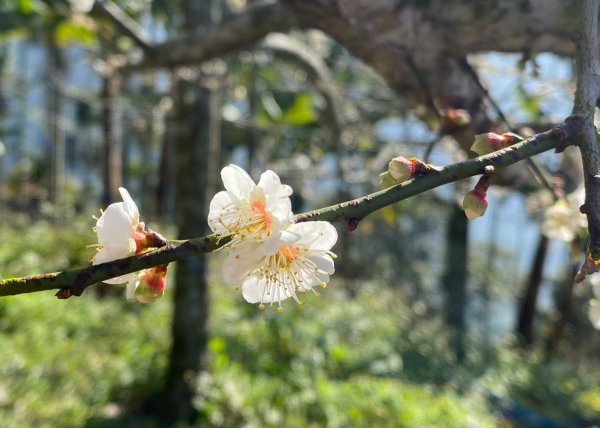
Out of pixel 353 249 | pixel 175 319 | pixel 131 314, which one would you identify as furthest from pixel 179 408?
pixel 353 249

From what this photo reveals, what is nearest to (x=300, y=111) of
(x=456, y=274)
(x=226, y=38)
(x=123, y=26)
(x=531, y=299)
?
(x=123, y=26)

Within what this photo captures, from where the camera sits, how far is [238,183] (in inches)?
29.2

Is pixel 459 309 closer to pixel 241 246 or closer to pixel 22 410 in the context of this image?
pixel 22 410

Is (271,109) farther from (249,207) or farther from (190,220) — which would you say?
(249,207)

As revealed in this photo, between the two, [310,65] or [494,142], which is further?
[310,65]

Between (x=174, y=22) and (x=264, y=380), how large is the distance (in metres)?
6.18

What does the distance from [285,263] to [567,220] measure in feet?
2.38

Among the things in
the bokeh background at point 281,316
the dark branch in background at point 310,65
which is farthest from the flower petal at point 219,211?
the dark branch in background at point 310,65

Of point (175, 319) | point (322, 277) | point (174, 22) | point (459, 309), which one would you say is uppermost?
point (174, 22)

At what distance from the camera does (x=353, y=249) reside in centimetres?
1241

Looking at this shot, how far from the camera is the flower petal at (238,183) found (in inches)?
28.5

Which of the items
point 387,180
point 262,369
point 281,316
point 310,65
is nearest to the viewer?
point 387,180

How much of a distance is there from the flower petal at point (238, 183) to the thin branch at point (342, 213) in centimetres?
15

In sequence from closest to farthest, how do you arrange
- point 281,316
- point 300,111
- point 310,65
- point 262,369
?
1. point 310,65
2. point 262,369
3. point 281,316
4. point 300,111
